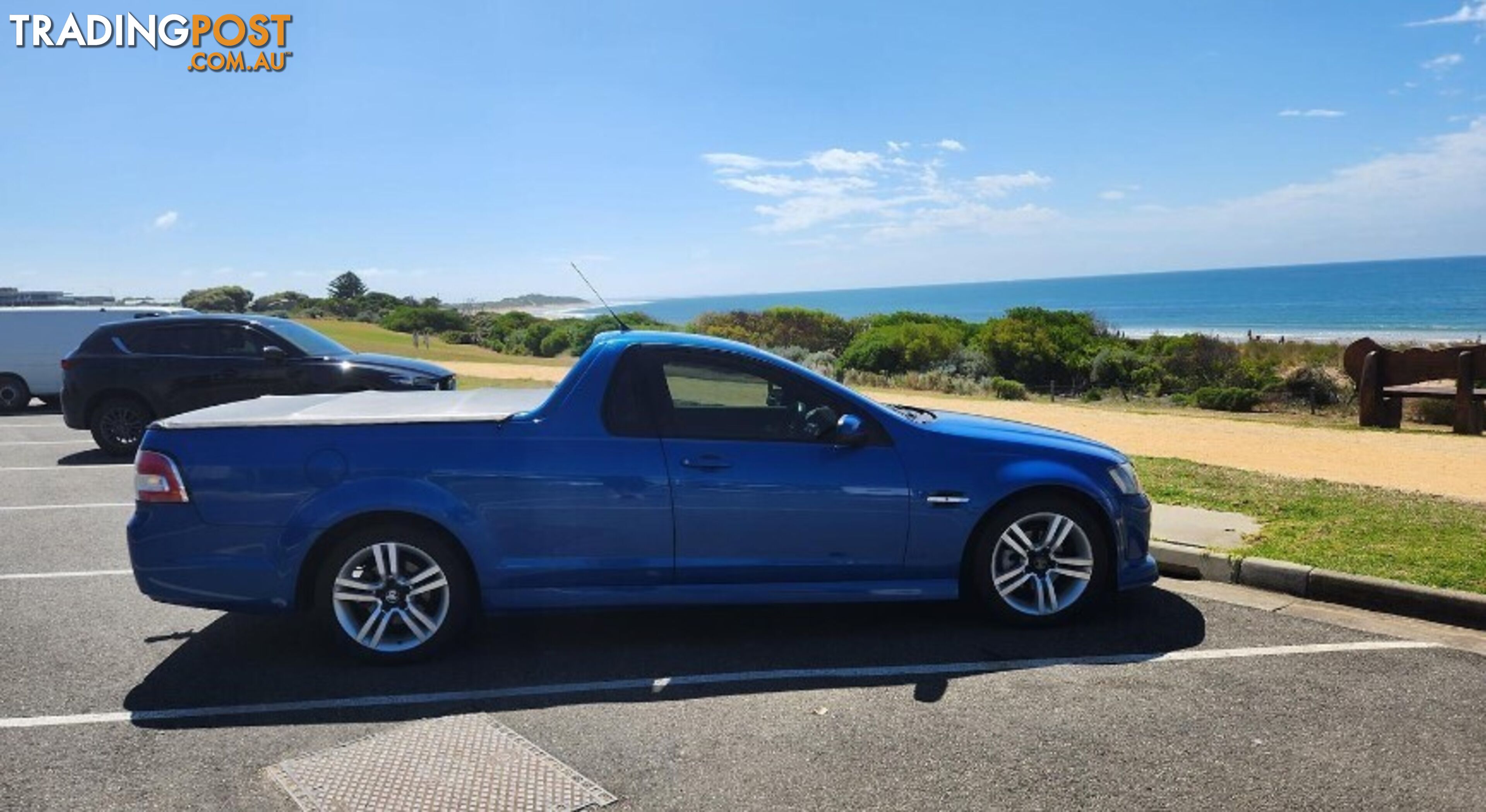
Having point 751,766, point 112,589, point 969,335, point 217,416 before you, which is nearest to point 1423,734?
point 751,766

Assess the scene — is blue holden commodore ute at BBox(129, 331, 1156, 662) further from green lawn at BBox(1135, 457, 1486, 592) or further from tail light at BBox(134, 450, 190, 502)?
green lawn at BBox(1135, 457, 1486, 592)

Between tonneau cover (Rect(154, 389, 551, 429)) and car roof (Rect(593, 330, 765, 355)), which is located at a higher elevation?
car roof (Rect(593, 330, 765, 355))

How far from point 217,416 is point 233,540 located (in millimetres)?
678

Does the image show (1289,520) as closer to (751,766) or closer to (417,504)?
(751,766)

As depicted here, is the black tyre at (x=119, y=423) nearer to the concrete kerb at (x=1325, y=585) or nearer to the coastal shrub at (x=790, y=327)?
the concrete kerb at (x=1325, y=585)

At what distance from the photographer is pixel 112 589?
635 cm

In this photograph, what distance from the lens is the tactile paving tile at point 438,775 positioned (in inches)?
141

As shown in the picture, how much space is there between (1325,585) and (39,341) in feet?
60.9

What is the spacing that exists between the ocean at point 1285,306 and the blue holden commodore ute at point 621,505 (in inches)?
1095

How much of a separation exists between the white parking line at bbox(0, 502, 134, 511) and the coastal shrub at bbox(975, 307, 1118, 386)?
2248 cm

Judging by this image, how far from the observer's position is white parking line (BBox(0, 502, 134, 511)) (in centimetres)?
896

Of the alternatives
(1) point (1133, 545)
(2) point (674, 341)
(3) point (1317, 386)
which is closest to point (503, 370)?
(3) point (1317, 386)

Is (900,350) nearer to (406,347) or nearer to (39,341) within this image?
(406,347)

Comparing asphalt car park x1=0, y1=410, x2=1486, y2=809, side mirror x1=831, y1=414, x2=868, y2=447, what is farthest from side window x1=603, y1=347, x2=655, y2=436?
asphalt car park x1=0, y1=410, x2=1486, y2=809
